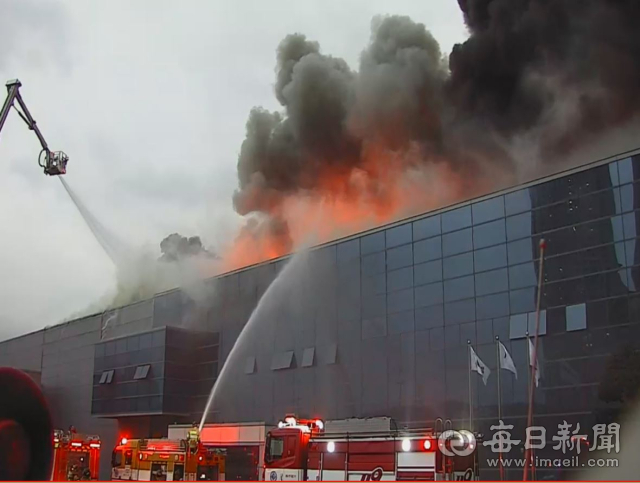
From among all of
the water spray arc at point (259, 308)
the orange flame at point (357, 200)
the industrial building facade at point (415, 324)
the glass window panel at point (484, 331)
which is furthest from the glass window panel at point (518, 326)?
the orange flame at point (357, 200)

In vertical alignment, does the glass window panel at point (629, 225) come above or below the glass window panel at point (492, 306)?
above

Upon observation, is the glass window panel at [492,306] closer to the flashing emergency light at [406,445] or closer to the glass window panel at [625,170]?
the glass window panel at [625,170]

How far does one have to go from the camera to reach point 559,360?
26094mm

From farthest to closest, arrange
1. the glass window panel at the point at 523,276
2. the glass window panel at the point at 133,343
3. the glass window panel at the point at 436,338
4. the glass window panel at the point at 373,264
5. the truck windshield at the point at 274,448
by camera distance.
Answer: the glass window panel at the point at 133,343
the glass window panel at the point at 373,264
the glass window panel at the point at 436,338
the glass window panel at the point at 523,276
the truck windshield at the point at 274,448

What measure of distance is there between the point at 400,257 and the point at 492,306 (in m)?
5.13

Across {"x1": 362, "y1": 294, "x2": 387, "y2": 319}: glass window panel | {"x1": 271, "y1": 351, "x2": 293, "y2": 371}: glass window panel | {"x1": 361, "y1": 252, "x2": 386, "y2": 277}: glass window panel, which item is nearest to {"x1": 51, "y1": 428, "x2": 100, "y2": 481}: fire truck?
{"x1": 271, "y1": 351, "x2": 293, "y2": 371}: glass window panel

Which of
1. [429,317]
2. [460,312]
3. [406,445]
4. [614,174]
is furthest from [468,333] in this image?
[406,445]

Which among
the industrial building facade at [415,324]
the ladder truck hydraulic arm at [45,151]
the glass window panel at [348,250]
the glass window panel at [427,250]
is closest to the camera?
the ladder truck hydraulic arm at [45,151]

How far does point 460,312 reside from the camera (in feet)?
96.6

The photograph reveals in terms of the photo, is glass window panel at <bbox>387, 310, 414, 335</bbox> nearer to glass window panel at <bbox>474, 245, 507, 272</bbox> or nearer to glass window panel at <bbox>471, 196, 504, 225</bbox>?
glass window panel at <bbox>474, 245, 507, 272</bbox>

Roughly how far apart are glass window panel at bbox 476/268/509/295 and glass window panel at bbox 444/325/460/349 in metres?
1.62

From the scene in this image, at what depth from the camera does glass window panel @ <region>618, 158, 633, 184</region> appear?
25406 mm

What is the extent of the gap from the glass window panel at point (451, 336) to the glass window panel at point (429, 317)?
410 millimetres

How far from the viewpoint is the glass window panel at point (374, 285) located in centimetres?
3275
